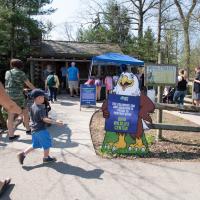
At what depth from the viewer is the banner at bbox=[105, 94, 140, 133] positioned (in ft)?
25.0

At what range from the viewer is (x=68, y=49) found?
2405 centimetres

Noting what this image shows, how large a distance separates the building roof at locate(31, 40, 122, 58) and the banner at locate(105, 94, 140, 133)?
15.2 m

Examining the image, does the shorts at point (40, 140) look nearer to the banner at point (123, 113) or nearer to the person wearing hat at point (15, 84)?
the banner at point (123, 113)

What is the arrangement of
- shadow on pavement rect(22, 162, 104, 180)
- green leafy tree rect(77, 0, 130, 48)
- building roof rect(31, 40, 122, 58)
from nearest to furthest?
1. shadow on pavement rect(22, 162, 104, 180)
2. building roof rect(31, 40, 122, 58)
3. green leafy tree rect(77, 0, 130, 48)

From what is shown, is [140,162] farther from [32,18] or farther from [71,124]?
[32,18]

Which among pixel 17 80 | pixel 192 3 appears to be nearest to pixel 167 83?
pixel 17 80

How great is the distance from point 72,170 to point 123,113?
1.74m

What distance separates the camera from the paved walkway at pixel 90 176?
17.7 feet

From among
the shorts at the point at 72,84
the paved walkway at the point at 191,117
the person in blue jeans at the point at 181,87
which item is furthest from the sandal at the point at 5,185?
the shorts at the point at 72,84

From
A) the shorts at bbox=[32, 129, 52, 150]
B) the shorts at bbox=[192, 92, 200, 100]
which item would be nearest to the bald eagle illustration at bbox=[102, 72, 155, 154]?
the shorts at bbox=[32, 129, 52, 150]

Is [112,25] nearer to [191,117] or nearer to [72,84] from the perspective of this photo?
[72,84]

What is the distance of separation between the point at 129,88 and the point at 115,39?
3502 cm

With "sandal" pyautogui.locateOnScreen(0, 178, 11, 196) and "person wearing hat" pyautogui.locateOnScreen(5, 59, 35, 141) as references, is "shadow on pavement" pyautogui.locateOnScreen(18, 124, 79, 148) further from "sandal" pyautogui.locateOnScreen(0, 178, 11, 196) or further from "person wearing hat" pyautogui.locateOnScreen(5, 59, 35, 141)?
"sandal" pyautogui.locateOnScreen(0, 178, 11, 196)

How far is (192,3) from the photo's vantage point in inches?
1240
